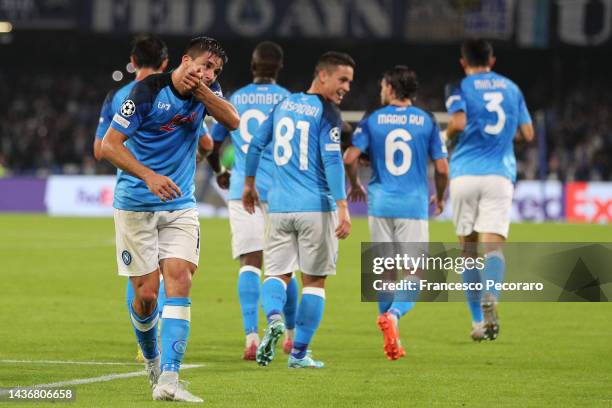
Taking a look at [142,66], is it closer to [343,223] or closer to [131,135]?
[343,223]

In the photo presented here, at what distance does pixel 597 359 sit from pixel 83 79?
3526cm

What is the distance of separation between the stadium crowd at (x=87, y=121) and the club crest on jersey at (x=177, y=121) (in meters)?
27.8

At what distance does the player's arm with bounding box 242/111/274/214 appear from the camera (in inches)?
368

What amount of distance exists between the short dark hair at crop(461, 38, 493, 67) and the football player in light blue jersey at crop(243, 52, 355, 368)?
2796 millimetres

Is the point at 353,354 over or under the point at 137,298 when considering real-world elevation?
under

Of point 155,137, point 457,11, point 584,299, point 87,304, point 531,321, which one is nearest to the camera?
point 155,137

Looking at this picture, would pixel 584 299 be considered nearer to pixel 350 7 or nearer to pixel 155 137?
pixel 155 137

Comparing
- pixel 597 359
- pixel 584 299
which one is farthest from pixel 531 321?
pixel 597 359

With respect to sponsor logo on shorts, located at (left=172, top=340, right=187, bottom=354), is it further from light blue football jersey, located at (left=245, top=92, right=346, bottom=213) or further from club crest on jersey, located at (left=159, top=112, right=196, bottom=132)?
light blue football jersey, located at (left=245, top=92, right=346, bottom=213)

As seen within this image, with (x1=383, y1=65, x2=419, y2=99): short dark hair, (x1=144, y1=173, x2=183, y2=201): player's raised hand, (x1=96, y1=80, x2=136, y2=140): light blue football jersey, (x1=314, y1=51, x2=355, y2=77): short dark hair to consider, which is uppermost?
(x1=314, y1=51, x2=355, y2=77): short dark hair

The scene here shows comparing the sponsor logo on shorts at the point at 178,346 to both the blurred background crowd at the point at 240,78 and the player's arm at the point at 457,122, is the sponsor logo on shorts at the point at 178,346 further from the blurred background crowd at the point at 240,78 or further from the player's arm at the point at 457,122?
the blurred background crowd at the point at 240,78

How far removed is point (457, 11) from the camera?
3538cm

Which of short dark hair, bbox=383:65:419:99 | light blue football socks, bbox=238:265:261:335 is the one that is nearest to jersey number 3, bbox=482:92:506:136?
short dark hair, bbox=383:65:419:99

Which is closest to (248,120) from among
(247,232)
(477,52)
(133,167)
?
(247,232)
